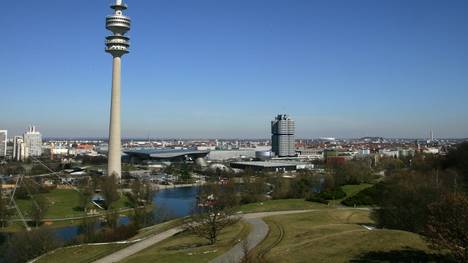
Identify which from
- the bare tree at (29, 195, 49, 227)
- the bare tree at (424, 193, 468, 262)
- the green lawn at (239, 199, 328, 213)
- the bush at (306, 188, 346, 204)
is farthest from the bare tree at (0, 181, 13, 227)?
the bare tree at (424, 193, 468, 262)

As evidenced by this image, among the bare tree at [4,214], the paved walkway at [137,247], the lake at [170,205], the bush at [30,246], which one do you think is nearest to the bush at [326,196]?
the lake at [170,205]

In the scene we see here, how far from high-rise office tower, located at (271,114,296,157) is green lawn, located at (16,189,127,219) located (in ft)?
227

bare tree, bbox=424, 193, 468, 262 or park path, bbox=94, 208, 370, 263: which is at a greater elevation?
bare tree, bbox=424, 193, 468, 262

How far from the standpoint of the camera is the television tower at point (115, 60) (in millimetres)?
60312

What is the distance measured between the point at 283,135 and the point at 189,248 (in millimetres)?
100628

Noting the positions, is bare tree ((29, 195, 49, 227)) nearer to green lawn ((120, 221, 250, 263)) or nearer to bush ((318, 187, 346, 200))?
green lawn ((120, 221, 250, 263))

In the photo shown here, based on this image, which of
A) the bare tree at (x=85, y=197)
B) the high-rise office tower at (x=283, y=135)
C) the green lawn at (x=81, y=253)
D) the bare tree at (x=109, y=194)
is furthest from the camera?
the high-rise office tower at (x=283, y=135)

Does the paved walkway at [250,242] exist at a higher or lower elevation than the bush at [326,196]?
higher

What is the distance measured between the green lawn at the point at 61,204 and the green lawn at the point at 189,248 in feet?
74.6

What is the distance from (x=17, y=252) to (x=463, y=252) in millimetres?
19140

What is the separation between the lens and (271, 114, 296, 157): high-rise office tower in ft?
383

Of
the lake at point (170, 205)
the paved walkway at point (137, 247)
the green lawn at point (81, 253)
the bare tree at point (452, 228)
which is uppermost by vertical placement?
the bare tree at point (452, 228)

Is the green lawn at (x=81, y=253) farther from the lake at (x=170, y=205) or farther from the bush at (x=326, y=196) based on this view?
the bush at (x=326, y=196)

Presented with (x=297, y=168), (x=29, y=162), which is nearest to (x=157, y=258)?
(x=297, y=168)
